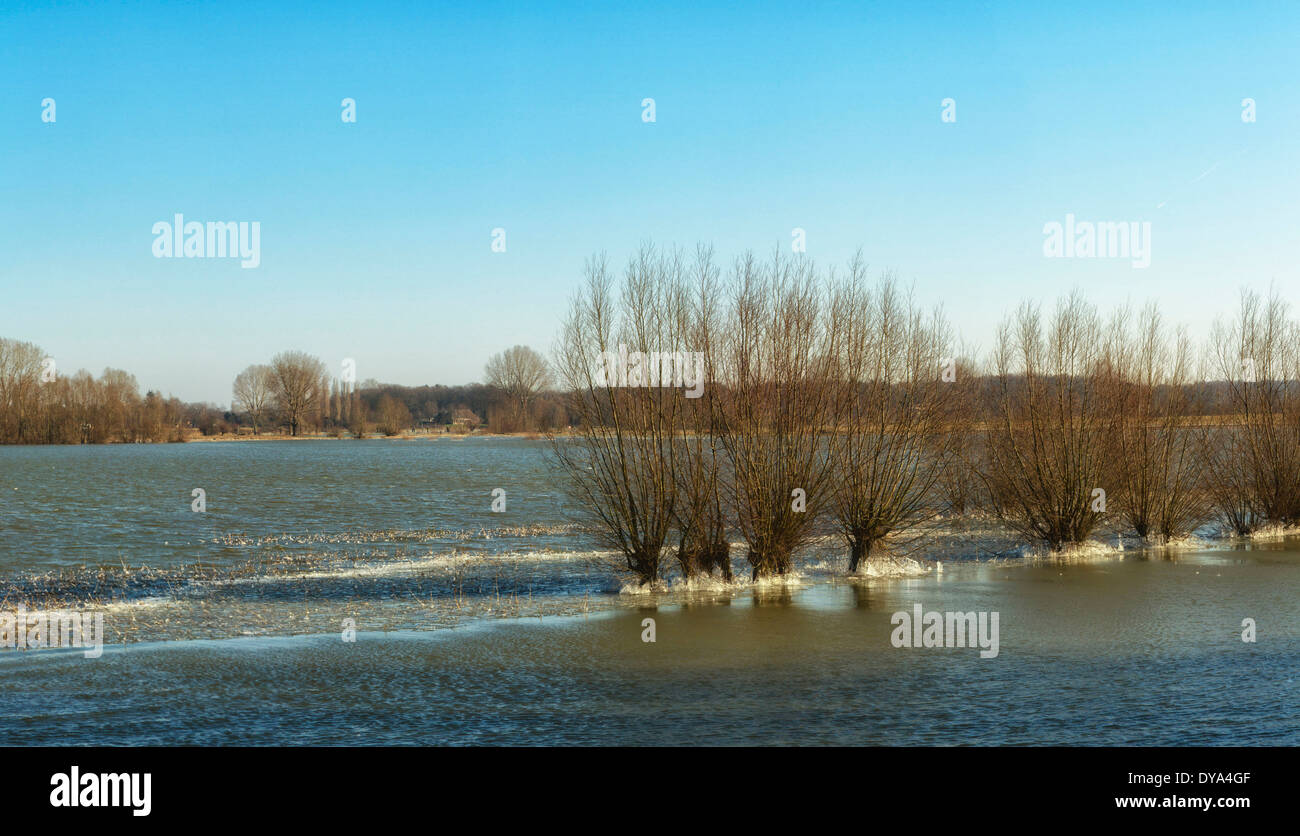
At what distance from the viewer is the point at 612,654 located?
13.6 meters

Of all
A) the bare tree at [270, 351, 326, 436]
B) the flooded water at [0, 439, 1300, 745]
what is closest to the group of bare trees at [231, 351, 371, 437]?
the bare tree at [270, 351, 326, 436]

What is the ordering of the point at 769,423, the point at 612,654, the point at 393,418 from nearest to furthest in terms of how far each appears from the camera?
the point at 612,654, the point at 769,423, the point at 393,418

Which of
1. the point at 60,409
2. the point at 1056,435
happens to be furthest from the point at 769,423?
the point at 60,409

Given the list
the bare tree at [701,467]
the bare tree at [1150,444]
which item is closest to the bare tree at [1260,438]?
the bare tree at [1150,444]

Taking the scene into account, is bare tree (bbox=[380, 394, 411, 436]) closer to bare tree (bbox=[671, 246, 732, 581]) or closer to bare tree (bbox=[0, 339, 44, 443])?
bare tree (bbox=[0, 339, 44, 443])

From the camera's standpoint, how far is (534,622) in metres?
16.4

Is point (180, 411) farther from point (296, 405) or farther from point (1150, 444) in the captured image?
point (1150, 444)

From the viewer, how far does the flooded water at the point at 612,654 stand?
32.7 ft

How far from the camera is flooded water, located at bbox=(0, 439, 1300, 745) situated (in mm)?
9961

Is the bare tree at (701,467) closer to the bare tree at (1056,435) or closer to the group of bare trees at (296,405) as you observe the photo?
the bare tree at (1056,435)

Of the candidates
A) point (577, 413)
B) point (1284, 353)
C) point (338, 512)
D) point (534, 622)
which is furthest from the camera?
point (338, 512)

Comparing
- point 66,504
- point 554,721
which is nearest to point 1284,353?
point 554,721

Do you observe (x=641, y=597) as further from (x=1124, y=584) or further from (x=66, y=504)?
(x=66, y=504)

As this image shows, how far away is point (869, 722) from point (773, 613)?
23.0 ft
